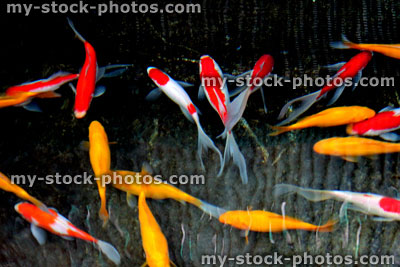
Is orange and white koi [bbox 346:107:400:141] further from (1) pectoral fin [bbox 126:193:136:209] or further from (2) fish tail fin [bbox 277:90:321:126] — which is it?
(1) pectoral fin [bbox 126:193:136:209]

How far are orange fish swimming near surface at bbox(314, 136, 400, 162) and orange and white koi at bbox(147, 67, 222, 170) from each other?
41 centimetres

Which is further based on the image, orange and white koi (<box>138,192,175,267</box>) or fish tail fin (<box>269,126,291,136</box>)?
fish tail fin (<box>269,126,291,136</box>)

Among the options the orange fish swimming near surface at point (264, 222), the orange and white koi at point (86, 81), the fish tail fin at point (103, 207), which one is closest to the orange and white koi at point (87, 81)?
the orange and white koi at point (86, 81)

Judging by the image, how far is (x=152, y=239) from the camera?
5.45 ft

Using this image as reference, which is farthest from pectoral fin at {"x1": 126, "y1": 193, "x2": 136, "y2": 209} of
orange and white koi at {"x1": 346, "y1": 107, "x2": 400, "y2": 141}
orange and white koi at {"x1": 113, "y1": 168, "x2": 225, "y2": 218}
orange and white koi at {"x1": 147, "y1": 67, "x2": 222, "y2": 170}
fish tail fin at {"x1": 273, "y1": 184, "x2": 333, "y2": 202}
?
orange and white koi at {"x1": 346, "y1": 107, "x2": 400, "y2": 141}

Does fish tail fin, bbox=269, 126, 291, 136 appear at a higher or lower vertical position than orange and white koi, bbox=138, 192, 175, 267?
higher

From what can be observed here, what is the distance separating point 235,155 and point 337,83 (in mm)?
468

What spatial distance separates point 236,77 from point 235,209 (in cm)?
50

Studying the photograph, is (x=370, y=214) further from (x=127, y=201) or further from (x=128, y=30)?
(x=128, y=30)

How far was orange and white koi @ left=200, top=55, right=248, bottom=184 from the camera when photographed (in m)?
1.68

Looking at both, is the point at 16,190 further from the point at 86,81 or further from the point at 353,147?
the point at 353,147

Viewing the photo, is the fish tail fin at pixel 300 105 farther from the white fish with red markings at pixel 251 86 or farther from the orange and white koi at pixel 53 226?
the orange and white koi at pixel 53 226

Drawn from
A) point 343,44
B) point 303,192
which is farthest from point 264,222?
point 343,44

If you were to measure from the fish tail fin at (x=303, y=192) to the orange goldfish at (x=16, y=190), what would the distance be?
2.91 ft
